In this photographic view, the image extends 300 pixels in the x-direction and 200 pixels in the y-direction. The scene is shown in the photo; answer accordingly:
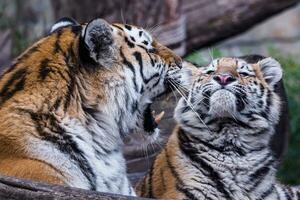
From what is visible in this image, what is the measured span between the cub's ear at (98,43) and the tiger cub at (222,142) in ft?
2.64

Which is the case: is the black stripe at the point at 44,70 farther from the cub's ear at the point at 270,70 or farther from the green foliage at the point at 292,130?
the green foliage at the point at 292,130

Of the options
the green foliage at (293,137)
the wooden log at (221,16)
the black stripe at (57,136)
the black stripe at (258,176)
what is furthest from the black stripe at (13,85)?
the green foliage at (293,137)

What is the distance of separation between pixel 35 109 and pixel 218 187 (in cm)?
117

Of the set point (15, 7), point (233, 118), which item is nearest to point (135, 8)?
point (233, 118)

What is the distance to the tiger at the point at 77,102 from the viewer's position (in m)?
3.78

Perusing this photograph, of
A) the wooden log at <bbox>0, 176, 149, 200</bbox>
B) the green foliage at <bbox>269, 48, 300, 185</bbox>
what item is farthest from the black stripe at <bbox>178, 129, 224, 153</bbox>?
the green foliage at <bbox>269, 48, 300, 185</bbox>

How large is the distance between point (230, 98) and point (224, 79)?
10cm

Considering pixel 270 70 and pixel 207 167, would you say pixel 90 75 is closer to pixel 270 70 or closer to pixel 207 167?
pixel 207 167

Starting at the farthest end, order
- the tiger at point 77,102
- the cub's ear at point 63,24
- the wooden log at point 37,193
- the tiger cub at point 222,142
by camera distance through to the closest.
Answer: the tiger cub at point 222,142, the cub's ear at point 63,24, the tiger at point 77,102, the wooden log at point 37,193

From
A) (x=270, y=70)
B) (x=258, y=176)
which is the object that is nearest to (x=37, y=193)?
(x=258, y=176)

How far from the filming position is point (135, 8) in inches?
277

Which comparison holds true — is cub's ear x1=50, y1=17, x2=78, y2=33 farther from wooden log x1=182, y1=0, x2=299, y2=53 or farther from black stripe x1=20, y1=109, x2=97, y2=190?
wooden log x1=182, y1=0, x2=299, y2=53

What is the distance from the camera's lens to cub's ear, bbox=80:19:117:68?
3.81 m

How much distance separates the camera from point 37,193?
11.1 feet
